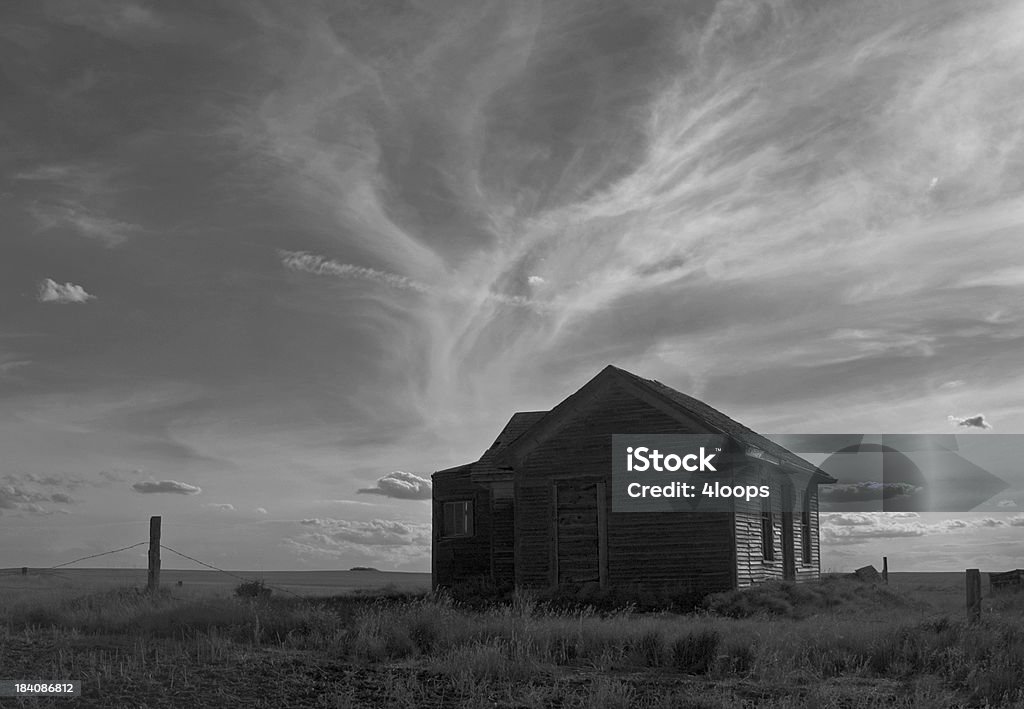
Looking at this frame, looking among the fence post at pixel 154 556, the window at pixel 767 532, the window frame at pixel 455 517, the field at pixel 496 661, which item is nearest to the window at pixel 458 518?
the window frame at pixel 455 517

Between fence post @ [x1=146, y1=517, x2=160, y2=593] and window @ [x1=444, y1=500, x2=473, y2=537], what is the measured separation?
10.7 metres

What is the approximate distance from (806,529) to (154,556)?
66.3 feet

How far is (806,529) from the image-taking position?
3303 centimetres

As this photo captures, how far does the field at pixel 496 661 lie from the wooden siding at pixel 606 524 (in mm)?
6881

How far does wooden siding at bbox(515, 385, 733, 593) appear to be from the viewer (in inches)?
969

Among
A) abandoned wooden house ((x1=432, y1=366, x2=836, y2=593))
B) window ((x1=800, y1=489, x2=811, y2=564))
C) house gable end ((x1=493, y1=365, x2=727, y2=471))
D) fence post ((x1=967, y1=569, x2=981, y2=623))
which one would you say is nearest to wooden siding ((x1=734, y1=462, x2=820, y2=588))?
abandoned wooden house ((x1=432, y1=366, x2=836, y2=593))

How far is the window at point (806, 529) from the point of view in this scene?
1277 inches

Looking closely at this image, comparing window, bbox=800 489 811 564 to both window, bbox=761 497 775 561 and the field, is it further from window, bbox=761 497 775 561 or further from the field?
the field

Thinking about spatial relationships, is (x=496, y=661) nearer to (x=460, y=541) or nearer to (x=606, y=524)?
(x=606, y=524)

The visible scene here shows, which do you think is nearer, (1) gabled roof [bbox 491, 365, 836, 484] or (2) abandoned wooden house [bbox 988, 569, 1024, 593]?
(1) gabled roof [bbox 491, 365, 836, 484]

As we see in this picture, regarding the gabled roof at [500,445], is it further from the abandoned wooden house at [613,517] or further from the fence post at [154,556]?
the fence post at [154,556]

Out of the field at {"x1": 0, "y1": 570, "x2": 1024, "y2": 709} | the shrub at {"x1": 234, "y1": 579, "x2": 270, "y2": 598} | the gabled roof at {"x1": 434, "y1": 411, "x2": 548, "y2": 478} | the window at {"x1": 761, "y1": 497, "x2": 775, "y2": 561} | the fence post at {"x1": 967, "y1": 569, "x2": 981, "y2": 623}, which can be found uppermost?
the gabled roof at {"x1": 434, "y1": 411, "x2": 548, "y2": 478}

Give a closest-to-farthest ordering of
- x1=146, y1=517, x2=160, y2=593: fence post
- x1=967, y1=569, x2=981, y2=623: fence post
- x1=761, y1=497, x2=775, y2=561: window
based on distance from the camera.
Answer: x1=967, y1=569, x2=981, y2=623: fence post
x1=146, y1=517, x2=160, y2=593: fence post
x1=761, y1=497, x2=775, y2=561: window

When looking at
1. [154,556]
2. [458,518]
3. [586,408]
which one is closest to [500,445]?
[458,518]
